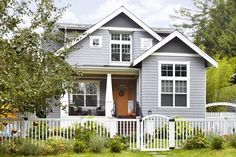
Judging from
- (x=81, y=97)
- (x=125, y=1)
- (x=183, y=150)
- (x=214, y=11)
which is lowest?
(x=183, y=150)

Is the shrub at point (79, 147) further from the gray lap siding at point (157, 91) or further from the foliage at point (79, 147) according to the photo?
the gray lap siding at point (157, 91)

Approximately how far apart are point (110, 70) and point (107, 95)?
4.64ft

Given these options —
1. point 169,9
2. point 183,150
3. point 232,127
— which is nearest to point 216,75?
point 232,127

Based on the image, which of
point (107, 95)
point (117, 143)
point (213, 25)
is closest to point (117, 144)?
point (117, 143)

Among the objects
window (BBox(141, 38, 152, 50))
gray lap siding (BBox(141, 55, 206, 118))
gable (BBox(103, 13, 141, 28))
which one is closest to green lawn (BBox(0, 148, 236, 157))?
gray lap siding (BBox(141, 55, 206, 118))

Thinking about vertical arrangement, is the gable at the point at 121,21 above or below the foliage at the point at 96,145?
above

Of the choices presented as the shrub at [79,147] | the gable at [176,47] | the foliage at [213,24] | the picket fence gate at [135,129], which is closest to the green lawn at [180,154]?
the shrub at [79,147]

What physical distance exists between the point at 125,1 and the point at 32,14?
11105 millimetres

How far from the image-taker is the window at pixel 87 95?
79.6ft

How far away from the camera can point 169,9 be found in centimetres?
5669

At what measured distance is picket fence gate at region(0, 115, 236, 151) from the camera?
15.3 meters

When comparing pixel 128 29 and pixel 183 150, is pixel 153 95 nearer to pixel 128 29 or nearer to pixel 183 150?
pixel 128 29

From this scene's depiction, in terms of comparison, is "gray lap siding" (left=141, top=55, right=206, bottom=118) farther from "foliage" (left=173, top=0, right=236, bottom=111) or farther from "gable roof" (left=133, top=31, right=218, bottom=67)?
"foliage" (left=173, top=0, right=236, bottom=111)

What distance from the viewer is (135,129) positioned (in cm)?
1683
